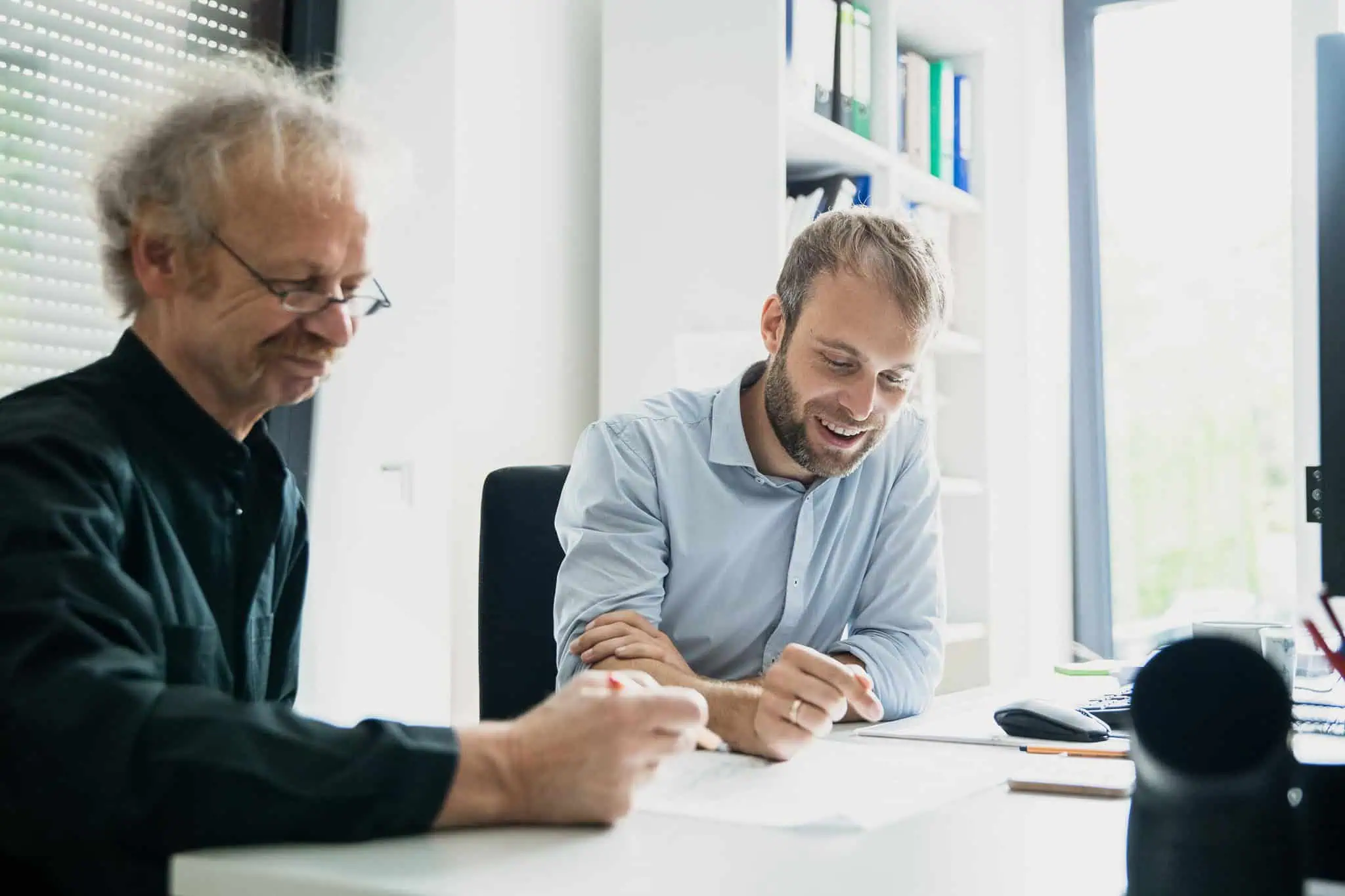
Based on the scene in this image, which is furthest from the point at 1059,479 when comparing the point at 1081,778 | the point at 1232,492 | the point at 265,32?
the point at 1081,778

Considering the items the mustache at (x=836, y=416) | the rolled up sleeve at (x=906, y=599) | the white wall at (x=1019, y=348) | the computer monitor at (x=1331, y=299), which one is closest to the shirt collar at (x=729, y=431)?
the mustache at (x=836, y=416)

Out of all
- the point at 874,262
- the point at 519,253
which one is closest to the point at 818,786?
the point at 874,262

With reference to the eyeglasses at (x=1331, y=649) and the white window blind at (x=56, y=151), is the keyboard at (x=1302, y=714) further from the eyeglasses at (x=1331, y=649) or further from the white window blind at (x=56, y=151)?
the white window blind at (x=56, y=151)

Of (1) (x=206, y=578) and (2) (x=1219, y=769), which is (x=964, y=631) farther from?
(2) (x=1219, y=769)

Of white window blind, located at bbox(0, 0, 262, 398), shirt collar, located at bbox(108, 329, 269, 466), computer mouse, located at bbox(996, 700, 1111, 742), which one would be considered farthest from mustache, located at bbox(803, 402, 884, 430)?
white window blind, located at bbox(0, 0, 262, 398)

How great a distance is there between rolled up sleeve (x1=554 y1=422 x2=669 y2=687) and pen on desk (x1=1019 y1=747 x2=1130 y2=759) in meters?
0.53

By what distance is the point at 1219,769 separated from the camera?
65 centimetres

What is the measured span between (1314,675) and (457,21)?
1.75 m

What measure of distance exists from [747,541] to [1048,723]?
554 mm

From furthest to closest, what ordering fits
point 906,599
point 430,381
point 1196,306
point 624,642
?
point 1196,306
point 430,381
point 906,599
point 624,642

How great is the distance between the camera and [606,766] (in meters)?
0.87

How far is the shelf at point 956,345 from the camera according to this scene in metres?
3.18

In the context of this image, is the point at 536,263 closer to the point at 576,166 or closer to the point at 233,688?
the point at 576,166

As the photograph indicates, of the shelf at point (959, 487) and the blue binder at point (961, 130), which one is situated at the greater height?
the blue binder at point (961, 130)
